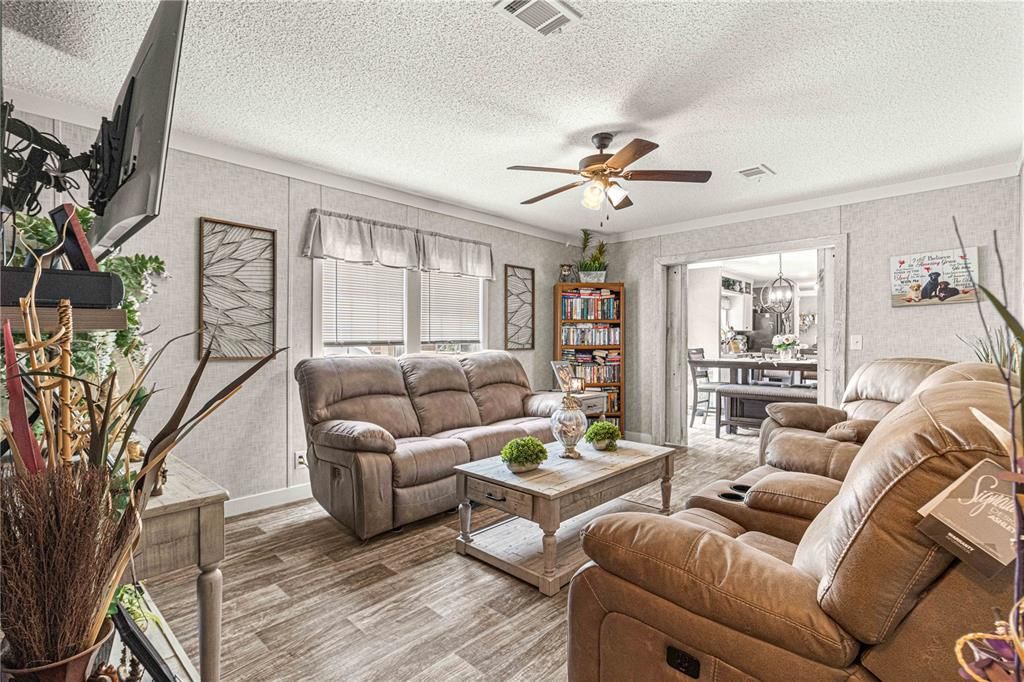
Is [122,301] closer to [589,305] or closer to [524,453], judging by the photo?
[524,453]

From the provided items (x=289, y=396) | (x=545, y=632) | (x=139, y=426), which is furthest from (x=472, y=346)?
(x=545, y=632)

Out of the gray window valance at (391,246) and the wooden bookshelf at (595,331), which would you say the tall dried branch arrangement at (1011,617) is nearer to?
the gray window valance at (391,246)

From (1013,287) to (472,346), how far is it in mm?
4308

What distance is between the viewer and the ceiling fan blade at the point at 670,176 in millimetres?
2916

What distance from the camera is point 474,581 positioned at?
2.56m

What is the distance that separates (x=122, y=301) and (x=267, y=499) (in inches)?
109

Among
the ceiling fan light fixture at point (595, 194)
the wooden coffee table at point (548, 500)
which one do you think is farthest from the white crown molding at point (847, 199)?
the wooden coffee table at point (548, 500)

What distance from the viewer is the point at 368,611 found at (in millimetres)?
2295

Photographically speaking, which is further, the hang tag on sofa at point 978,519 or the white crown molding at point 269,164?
the white crown molding at point 269,164

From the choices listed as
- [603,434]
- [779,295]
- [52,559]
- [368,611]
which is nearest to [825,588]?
[52,559]

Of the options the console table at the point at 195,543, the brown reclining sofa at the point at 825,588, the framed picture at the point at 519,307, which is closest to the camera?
the brown reclining sofa at the point at 825,588

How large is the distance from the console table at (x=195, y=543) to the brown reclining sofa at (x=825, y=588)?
3.32 ft

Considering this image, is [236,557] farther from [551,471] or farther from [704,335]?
[704,335]

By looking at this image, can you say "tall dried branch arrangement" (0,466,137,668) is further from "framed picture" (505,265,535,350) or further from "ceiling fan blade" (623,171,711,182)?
"framed picture" (505,265,535,350)
